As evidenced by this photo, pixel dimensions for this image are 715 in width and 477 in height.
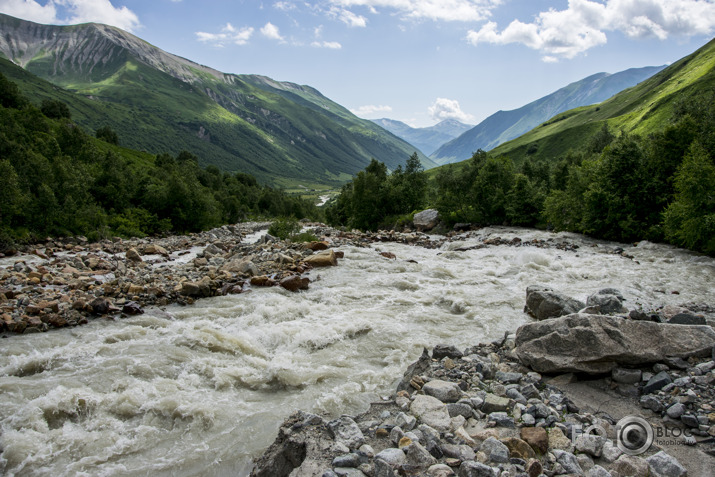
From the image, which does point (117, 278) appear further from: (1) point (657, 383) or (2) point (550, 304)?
(1) point (657, 383)

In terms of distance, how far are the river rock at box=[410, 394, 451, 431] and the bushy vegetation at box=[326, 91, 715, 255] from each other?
99.0 ft

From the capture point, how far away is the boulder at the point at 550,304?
49.8 feet

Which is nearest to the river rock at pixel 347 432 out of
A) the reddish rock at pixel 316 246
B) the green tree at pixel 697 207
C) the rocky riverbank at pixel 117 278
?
the rocky riverbank at pixel 117 278

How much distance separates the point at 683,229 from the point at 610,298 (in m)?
20.7

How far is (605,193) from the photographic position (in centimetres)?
3828

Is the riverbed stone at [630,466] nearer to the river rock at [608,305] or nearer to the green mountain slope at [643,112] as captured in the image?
the river rock at [608,305]

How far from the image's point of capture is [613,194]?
38.1 metres

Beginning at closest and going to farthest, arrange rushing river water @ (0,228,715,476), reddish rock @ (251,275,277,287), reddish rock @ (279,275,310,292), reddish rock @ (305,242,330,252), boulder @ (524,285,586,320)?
rushing river water @ (0,228,715,476)
boulder @ (524,285,586,320)
reddish rock @ (279,275,310,292)
reddish rock @ (251,275,277,287)
reddish rock @ (305,242,330,252)

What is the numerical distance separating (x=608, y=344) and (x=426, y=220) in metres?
53.7

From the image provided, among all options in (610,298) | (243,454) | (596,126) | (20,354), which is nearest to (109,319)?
(20,354)

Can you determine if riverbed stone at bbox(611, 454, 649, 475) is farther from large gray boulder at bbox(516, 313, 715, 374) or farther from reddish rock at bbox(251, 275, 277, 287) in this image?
reddish rock at bbox(251, 275, 277, 287)

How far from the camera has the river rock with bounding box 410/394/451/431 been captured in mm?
7731

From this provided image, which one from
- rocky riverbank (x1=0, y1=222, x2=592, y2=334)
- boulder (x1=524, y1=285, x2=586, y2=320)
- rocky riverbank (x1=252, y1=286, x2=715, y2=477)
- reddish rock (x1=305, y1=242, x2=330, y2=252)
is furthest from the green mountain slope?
rocky riverbank (x1=252, y1=286, x2=715, y2=477)

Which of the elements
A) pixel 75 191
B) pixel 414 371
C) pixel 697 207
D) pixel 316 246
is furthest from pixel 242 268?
pixel 697 207
